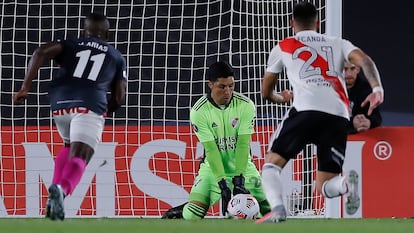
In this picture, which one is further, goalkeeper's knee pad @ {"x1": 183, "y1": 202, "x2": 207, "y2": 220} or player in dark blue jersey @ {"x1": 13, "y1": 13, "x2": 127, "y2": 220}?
goalkeeper's knee pad @ {"x1": 183, "y1": 202, "x2": 207, "y2": 220}

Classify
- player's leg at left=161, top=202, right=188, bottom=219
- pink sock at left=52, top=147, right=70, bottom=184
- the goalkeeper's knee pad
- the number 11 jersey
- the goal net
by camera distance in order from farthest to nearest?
1. the goal net
2. player's leg at left=161, top=202, right=188, bottom=219
3. the goalkeeper's knee pad
4. the number 11 jersey
5. pink sock at left=52, top=147, right=70, bottom=184

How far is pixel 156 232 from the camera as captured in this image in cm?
690

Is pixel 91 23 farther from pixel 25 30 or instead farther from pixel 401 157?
pixel 25 30

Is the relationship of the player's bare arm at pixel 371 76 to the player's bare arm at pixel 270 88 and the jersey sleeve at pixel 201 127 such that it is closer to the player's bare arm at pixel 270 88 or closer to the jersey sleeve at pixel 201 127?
the player's bare arm at pixel 270 88

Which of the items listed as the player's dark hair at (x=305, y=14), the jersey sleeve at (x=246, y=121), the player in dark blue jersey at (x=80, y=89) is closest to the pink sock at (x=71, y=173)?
the player in dark blue jersey at (x=80, y=89)

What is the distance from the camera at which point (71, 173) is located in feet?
26.5

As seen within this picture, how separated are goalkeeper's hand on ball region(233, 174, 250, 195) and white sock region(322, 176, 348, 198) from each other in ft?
6.81

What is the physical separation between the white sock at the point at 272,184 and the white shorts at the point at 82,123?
47.0 inches

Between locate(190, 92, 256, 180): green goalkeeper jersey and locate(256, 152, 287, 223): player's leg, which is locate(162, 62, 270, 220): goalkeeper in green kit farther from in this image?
locate(256, 152, 287, 223): player's leg

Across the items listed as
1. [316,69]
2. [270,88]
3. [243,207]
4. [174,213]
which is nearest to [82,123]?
[270,88]

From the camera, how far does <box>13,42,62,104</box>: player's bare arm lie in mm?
8092

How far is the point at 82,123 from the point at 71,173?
393mm

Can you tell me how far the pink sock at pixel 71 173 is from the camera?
8070mm

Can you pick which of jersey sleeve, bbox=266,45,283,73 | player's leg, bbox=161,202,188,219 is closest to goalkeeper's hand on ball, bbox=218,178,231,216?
player's leg, bbox=161,202,188,219
